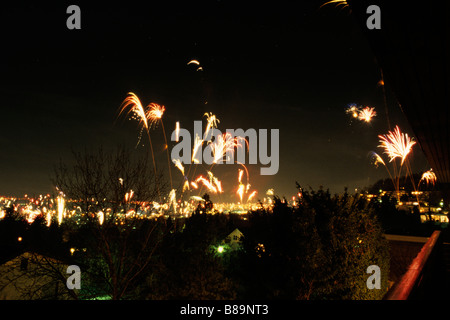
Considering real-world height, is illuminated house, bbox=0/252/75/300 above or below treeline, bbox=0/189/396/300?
below

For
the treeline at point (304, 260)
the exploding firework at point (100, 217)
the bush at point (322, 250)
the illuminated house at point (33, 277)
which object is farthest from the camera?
the illuminated house at point (33, 277)

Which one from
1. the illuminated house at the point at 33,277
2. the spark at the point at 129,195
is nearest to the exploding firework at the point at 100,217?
the spark at the point at 129,195

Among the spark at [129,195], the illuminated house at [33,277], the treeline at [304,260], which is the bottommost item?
the illuminated house at [33,277]

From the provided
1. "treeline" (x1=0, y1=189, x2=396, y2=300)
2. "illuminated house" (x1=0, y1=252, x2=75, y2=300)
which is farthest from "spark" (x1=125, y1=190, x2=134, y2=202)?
"illuminated house" (x1=0, y1=252, x2=75, y2=300)

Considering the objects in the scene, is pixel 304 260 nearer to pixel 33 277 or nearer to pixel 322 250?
pixel 322 250

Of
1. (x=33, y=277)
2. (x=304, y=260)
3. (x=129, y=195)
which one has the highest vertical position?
(x=129, y=195)

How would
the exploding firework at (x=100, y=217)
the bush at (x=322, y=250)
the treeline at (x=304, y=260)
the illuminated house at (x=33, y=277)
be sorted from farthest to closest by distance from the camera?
the illuminated house at (x=33, y=277)
the exploding firework at (x=100, y=217)
the bush at (x=322, y=250)
the treeline at (x=304, y=260)

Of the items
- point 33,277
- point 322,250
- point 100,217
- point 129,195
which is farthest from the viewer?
point 33,277

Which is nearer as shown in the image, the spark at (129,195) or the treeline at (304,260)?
the treeline at (304,260)

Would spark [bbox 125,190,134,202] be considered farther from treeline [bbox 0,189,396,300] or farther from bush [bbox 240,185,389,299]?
bush [bbox 240,185,389,299]

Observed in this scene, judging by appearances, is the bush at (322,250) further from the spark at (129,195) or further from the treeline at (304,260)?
the spark at (129,195)

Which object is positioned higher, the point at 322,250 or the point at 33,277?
the point at 322,250

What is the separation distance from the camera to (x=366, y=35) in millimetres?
3553

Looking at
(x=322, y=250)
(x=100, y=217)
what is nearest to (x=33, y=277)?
(x=100, y=217)
